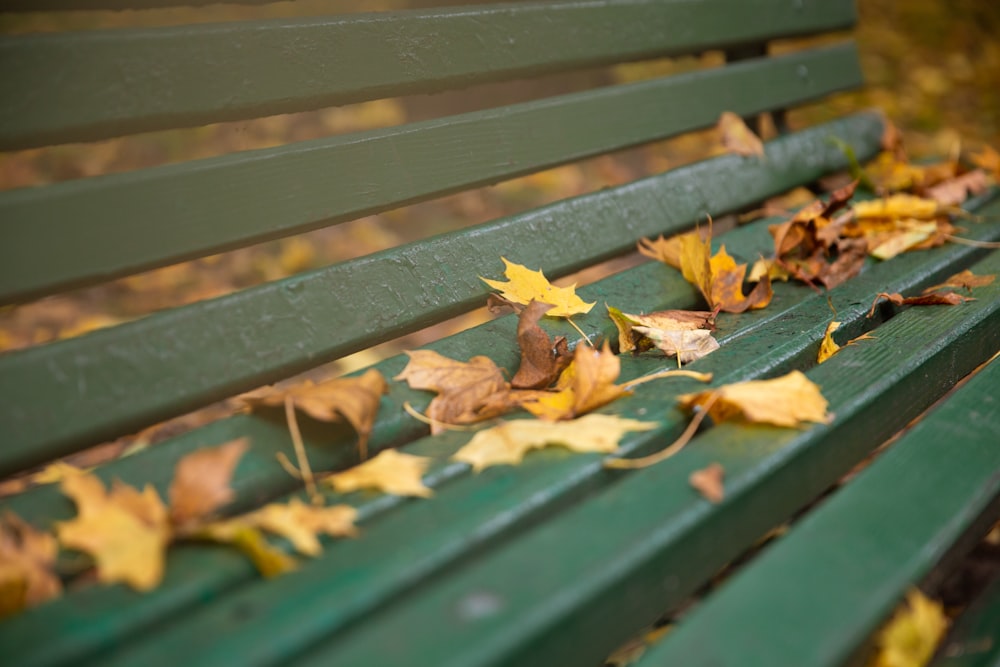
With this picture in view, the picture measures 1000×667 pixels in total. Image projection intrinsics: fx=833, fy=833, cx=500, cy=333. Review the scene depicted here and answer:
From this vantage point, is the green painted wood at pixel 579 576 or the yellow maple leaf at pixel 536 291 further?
the yellow maple leaf at pixel 536 291

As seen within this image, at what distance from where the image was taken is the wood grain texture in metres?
0.67

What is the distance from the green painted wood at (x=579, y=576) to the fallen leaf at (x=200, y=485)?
131 mm

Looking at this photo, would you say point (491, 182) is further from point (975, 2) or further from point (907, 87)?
point (975, 2)

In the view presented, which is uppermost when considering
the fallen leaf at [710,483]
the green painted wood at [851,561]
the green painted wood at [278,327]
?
the green painted wood at [278,327]

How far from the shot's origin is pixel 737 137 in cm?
191

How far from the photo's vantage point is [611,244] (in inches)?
62.4

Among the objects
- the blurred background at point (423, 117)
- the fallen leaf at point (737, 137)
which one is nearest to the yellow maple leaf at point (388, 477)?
the fallen leaf at point (737, 137)

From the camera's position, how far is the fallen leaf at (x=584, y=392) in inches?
41.0

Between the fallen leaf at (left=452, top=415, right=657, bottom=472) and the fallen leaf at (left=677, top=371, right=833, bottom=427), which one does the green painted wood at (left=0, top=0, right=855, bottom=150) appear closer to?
the fallen leaf at (left=452, top=415, right=657, bottom=472)

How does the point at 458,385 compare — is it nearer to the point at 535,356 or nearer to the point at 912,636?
the point at 535,356

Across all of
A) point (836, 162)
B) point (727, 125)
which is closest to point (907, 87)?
point (836, 162)

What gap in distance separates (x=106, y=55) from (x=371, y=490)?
2.16 feet

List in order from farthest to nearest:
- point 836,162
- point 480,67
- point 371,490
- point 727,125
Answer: point 836,162 → point 727,125 → point 480,67 → point 371,490

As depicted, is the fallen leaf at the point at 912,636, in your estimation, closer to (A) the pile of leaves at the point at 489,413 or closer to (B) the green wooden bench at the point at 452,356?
(B) the green wooden bench at the point at 452,356
